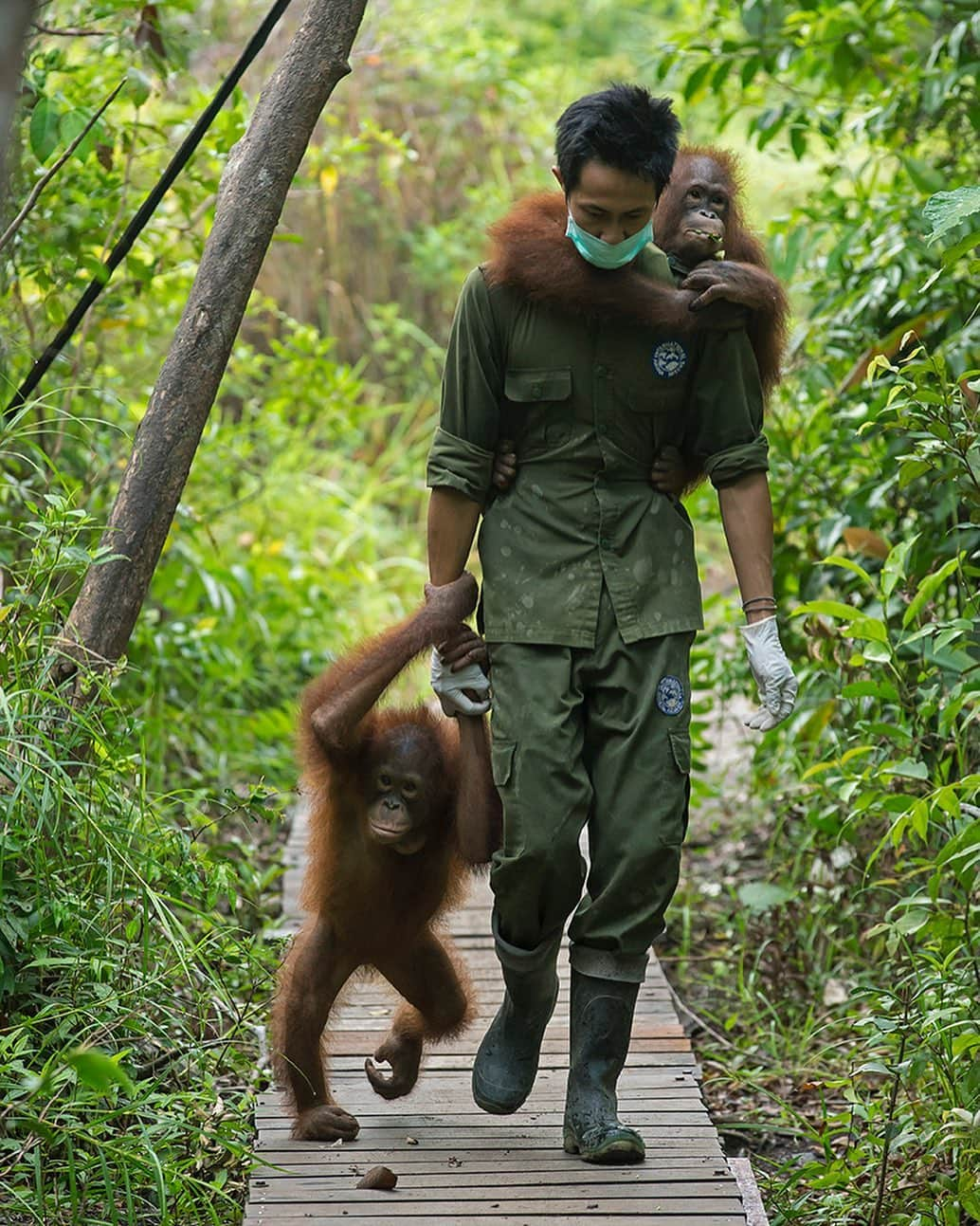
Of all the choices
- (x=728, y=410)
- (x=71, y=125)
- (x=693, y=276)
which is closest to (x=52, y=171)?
(x=71, y=125)

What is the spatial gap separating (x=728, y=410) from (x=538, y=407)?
39 cm

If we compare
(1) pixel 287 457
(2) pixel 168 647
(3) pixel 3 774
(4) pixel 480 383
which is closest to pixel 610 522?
(4) pixel 480 383

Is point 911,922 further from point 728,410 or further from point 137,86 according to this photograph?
point 137,86

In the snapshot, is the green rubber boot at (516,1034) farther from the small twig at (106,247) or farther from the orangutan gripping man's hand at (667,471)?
the small twig at (106,247)

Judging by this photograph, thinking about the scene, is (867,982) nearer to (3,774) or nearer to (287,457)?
(3,774)

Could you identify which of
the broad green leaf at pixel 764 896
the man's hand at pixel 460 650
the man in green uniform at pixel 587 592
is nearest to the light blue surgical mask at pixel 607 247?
the man in green uniform at pixel 587 592

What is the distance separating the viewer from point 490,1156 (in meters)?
3.29

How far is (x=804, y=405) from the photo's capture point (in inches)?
225

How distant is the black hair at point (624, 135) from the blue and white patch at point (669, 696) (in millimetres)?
943

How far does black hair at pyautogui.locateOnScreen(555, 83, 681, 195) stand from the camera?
3.02m

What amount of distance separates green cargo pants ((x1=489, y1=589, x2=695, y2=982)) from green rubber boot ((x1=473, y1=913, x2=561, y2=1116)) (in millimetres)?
65

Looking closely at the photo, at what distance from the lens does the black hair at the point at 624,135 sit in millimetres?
3018

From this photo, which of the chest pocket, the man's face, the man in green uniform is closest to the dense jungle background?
the man in green uniform

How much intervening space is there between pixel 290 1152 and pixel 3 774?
3.13 ft
